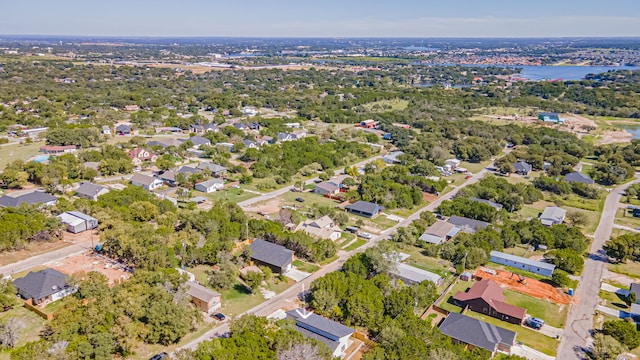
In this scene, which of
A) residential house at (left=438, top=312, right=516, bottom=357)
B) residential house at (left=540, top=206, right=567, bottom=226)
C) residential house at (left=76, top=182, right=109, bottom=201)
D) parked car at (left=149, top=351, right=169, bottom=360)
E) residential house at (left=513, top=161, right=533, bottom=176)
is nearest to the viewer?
parked car at (left=149, top=351, right=169, bottom=360)

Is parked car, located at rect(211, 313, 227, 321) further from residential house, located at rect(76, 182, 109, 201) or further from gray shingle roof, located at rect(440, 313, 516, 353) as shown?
residential house, located at rect(76, 182, 109, 201)

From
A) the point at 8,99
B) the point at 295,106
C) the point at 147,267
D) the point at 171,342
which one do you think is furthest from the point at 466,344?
the point at 8,99

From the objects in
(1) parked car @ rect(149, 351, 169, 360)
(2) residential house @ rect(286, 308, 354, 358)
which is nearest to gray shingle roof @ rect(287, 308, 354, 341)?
(2) residential house @ rect(286, 308, 354, 358)

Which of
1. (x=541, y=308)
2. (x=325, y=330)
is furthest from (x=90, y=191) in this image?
(x=541, y=308)

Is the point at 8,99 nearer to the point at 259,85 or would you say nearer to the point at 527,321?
the point at 259,85

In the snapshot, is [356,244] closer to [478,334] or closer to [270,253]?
[270,253]

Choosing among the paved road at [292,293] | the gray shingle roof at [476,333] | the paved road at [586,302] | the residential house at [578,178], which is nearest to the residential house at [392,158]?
the paved road at [292,293]

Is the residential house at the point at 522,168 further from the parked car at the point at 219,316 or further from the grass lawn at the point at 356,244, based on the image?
the parked car at the point at 219,316
